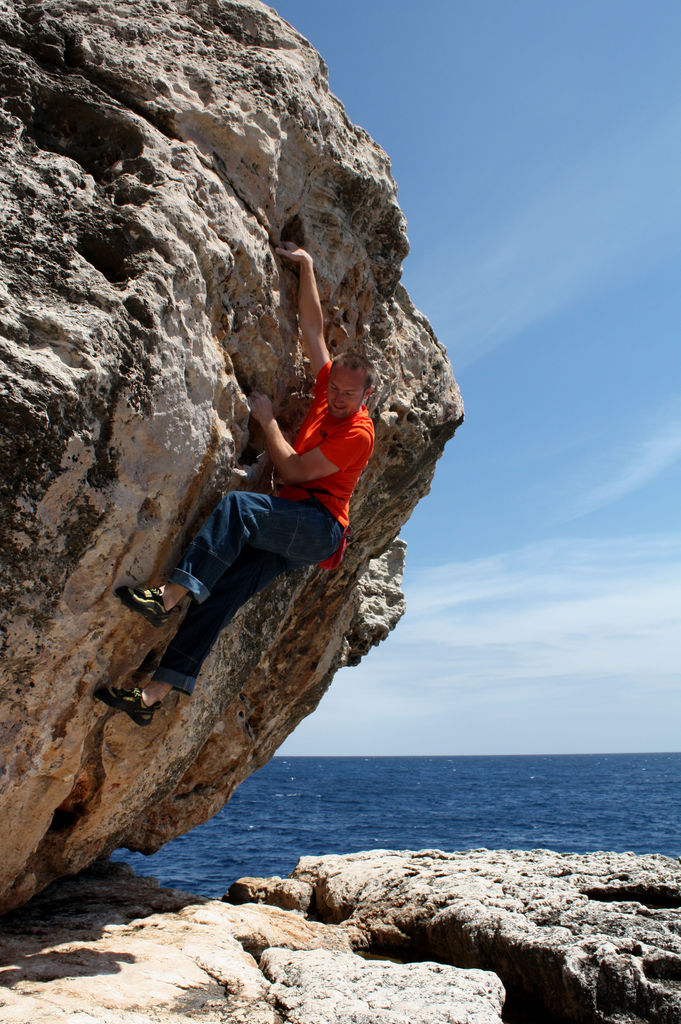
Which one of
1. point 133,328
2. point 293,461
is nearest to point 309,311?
point 293,461

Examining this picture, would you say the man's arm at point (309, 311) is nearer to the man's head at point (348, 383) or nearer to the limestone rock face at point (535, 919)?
the man's head at point (348, 383)

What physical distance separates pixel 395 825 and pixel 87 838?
32.6m

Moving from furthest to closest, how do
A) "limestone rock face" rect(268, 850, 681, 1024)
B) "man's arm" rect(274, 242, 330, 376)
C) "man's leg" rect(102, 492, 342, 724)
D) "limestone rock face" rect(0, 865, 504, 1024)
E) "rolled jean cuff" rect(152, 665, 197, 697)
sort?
"man's arm" rect(274, 242, 330, 376), "limestone rock face" rect(268, 850, 681, 1024), "rolled jean cuff" rect(152, 665, 197, 697), "man's leg" rect(102, 492, 342, 724), "limestone rock face" rect(0, 865, 504, 1024)

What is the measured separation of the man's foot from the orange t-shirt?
1.98m

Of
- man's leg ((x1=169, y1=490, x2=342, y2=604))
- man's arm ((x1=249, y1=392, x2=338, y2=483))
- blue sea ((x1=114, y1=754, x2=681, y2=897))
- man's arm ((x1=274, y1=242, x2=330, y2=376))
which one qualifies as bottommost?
blue sea ((x1=114, y1=754, x2=681, y2=897))

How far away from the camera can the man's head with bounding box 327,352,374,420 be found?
6.16 m

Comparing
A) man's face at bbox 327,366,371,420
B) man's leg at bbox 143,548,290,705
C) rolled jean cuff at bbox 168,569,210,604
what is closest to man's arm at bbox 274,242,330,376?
man's face at bbox 327,366,371,420

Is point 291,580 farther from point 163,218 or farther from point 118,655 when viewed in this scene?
point 163,218

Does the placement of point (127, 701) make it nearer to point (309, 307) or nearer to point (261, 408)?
point (261, 408)

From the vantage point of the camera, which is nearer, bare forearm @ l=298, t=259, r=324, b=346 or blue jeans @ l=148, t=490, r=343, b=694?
blue jeans @ l=148, t=490, r=343, b=694

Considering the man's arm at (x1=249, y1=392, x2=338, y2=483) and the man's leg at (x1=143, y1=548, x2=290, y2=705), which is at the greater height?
the man's arm at (x1=249, y1=392, x2=338, y2=483)

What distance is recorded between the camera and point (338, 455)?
19.7 feet

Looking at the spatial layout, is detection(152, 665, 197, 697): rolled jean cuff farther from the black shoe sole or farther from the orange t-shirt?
the orange t-shirt

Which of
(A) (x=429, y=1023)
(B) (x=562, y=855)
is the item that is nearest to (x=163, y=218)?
(A) (x=429, y=1023)
